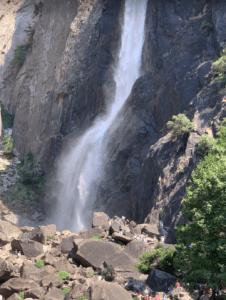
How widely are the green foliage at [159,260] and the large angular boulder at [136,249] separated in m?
0.39

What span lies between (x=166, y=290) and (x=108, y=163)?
1760cm

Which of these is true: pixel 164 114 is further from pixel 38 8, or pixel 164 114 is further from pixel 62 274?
pixel 38 8

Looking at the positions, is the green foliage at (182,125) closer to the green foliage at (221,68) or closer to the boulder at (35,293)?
the green foliage at (221,68)

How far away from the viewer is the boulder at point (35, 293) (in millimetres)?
11559

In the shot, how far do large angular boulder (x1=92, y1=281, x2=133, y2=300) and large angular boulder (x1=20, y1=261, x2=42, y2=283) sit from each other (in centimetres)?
376

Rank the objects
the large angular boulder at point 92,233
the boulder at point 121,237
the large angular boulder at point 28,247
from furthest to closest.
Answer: the large angular boulder at point 92,233 → the large angular boulder at point 28,247 → the boulder at point 121,237

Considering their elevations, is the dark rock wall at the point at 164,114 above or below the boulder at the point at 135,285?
above

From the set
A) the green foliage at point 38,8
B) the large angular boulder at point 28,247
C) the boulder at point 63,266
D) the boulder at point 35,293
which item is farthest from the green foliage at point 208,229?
the green foliage at point 38,8

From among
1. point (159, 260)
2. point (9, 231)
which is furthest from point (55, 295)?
point (9, 231)

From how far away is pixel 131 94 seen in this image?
28.5m

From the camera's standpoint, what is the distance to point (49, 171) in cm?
3844

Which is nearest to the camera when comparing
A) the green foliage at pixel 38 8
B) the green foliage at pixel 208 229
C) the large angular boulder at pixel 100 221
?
the green foliage at pixel 208 229

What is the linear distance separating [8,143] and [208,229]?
4285cm

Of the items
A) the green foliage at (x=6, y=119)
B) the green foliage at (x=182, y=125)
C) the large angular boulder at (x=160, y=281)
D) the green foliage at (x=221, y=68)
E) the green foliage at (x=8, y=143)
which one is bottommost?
the large angular boulder at (x=160, y=281)
